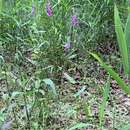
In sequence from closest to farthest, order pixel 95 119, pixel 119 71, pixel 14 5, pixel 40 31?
pixel 95 119
pixel 40 31
pixel 119 71
pixel 14 5

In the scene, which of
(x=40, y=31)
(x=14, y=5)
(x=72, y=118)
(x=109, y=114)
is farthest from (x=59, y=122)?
(x=14, y=5)

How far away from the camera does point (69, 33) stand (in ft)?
11.7

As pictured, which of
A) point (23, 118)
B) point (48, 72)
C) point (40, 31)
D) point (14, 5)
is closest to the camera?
point (23, 118)

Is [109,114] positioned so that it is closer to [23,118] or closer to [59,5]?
[23,118]

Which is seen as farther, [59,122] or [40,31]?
[40,31]

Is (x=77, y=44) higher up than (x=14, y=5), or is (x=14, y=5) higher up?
(x=14, y=5)

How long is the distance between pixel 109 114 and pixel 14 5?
1687 millimetres

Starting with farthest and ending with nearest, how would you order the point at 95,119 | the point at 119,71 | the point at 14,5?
the point at 14,5, the point at 119,71, the point at 95,119

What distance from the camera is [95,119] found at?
2766 millimetres

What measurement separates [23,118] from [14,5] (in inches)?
66.1

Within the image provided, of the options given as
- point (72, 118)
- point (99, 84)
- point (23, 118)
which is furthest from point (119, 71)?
point (23, 118)

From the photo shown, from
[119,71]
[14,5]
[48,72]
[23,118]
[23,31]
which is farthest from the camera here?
[14,5]

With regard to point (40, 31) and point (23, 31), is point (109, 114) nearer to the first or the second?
point (40, 31)

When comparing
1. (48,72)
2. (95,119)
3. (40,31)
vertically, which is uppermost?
(40,31)
